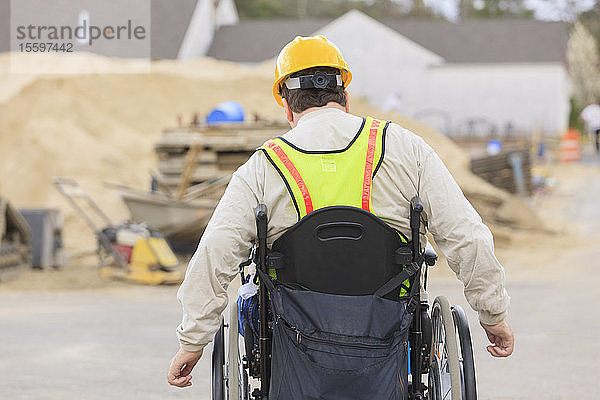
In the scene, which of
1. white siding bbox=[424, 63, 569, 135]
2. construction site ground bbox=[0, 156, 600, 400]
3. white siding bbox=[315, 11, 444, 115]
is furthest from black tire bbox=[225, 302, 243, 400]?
white siding bbox=[424, 63, 569, 135]

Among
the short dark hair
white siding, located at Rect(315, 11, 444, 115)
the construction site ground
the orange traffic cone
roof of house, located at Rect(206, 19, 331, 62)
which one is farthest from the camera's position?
roof of house, located at Rect(206, 19, 331, 62)

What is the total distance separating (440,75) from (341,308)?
153 ft

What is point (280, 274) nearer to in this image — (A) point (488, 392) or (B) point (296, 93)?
(B) point (296, 93)

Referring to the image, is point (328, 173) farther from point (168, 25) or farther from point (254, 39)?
point (254, 39)

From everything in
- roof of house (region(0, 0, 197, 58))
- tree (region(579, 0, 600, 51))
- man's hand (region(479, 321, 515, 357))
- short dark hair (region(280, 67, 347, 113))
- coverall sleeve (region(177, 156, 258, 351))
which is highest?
tree (region(579, 0, 600, 51))

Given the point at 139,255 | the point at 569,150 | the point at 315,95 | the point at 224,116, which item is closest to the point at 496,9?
the point at 569,150

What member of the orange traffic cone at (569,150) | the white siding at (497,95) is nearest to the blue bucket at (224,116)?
the orange traffic cone at (569,150)

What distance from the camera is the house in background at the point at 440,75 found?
161ft

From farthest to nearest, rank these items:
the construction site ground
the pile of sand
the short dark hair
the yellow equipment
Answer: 1. the pile of sand
2. the yellow equipment
3. the construction site ground
4. the short dark hair

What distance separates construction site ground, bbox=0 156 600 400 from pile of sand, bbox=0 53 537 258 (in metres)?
4.65

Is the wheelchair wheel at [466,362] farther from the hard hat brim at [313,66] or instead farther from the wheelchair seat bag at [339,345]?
the hard hat brim at [313,66]

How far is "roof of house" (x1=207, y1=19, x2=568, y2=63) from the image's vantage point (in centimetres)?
4972

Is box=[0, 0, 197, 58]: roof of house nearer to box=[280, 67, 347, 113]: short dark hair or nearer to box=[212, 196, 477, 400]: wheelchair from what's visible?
box=[280, 67, 347, 113]: short dark hair

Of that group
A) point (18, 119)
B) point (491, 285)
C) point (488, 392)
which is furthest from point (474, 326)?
point (18, 119)
